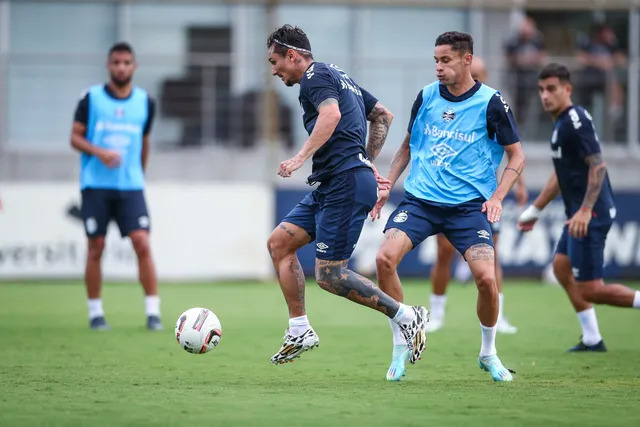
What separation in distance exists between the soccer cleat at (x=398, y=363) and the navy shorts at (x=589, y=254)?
246cm

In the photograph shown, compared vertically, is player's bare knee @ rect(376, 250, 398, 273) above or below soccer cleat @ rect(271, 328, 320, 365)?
above

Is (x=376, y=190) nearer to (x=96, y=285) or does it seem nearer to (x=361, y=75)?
(x=96, y=285)

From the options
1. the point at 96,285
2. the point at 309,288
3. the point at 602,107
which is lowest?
the point at 309,288

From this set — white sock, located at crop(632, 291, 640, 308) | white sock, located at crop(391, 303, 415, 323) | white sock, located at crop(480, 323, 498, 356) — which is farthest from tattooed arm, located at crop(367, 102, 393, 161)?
white sock, located at crop(632, 291, 640, 308)

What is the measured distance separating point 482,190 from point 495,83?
12666 mm

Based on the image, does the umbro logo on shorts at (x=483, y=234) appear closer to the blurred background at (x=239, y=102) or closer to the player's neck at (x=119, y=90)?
the player's neck at (x=119, y=90)

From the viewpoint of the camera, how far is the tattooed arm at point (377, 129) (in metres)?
8.41

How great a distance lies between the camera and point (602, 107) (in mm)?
20281

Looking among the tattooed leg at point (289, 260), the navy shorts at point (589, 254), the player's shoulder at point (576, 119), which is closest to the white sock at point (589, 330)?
the navy shorts at point (589, 254)

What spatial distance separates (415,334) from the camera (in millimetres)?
7781

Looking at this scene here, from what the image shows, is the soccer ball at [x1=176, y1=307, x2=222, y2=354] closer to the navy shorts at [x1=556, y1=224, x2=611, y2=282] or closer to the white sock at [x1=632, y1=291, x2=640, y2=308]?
the navy shorts at [x1=556, y1=224, x2=611, y2=282]

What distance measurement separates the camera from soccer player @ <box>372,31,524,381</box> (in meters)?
7.91

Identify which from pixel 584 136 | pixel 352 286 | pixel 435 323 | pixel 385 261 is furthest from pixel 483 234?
pixel 435 323

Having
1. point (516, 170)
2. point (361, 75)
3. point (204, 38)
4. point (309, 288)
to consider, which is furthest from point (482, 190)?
point (204, 38)
